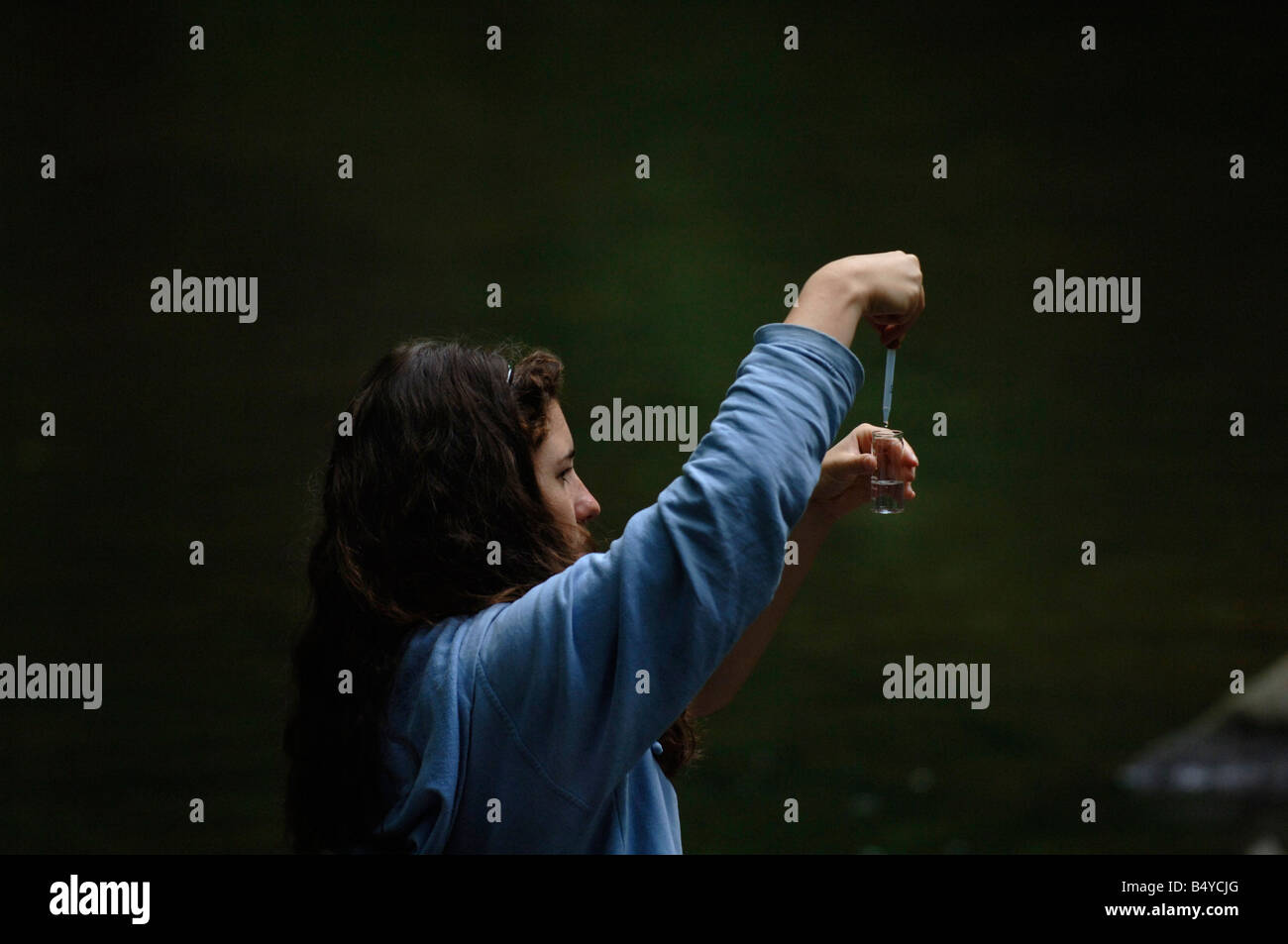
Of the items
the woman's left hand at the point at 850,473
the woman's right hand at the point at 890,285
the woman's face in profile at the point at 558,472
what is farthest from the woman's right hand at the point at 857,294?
the woman's left hand at the point at 850,473

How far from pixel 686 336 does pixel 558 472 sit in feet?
7.03

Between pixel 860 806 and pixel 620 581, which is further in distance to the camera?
pixel 860 806

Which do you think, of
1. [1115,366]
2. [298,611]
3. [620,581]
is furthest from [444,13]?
[620,581]

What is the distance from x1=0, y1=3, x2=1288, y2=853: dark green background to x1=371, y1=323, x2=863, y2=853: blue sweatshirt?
7.52ft

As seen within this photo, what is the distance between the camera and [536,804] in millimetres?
1136

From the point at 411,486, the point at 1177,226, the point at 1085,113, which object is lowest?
the point at 411,486

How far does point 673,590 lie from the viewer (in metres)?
1.04

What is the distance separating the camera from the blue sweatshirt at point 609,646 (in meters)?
1.04

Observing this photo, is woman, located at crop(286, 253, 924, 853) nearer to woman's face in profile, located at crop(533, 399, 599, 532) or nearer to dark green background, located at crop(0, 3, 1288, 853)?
woman's face in profile, located at crop(533, 399, 599, 532)

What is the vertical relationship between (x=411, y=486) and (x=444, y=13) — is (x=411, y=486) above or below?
below

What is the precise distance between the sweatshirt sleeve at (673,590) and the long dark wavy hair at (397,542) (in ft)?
0.49

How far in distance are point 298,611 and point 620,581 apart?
8.42 feet
